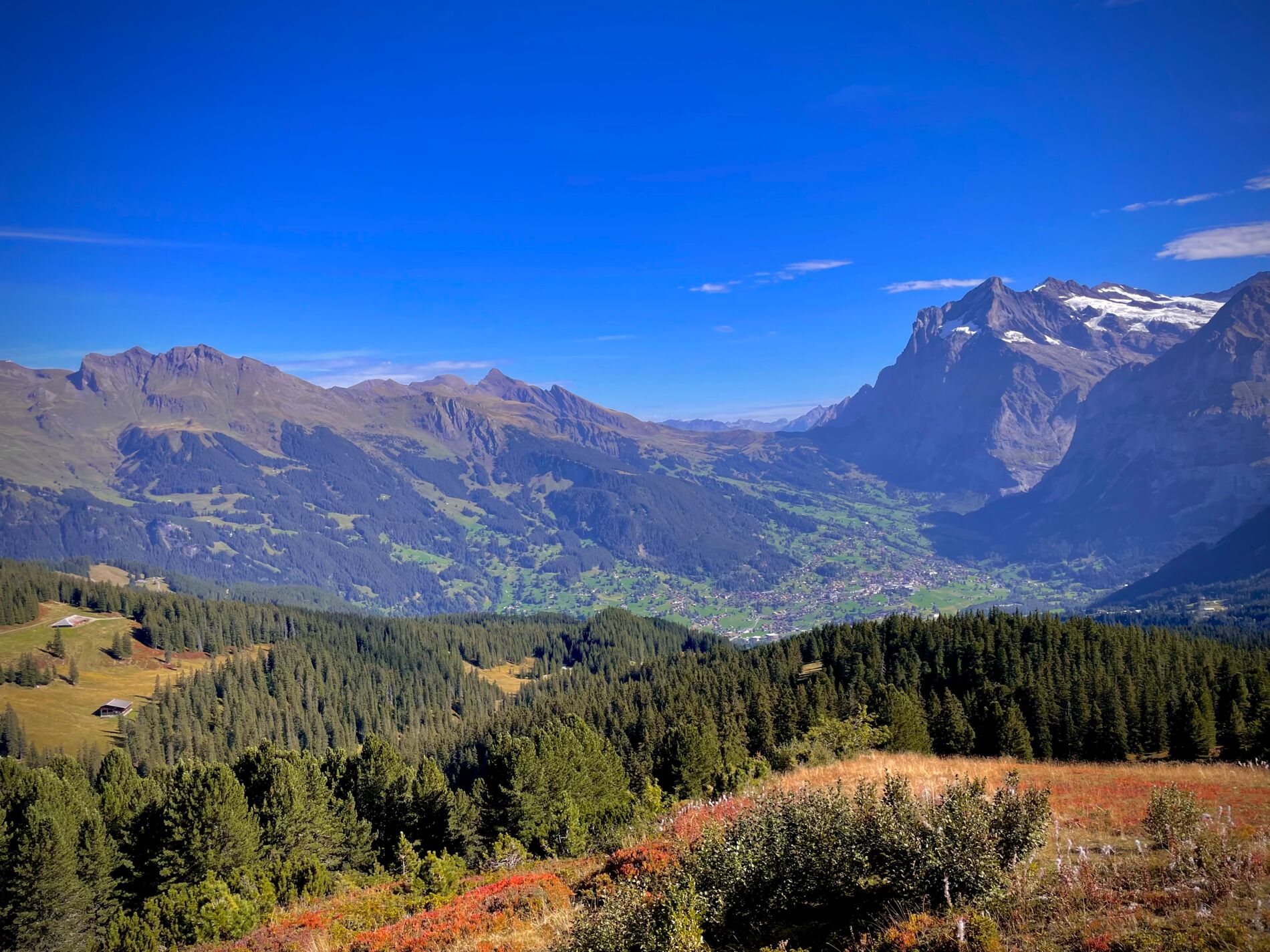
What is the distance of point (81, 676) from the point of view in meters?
156

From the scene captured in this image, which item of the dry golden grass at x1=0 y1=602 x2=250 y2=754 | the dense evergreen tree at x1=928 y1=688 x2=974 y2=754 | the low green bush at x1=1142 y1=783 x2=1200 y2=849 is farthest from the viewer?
the dry golden grass at x1=0 y1=602 x2=250 y2=754

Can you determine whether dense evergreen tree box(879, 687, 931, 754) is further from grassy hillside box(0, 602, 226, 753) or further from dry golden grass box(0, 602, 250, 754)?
grassy hillside box(0, 602, 226, 753)

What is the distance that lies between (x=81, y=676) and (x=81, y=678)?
0.88 meters

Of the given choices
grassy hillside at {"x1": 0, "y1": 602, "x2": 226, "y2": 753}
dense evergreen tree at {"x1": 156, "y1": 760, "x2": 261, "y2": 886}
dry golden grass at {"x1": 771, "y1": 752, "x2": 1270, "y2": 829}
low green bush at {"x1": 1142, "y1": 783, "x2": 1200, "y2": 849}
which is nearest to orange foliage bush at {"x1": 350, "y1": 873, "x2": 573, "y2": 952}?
dry golden grass at {"x1": 771, "y1": 752, "x2": 1270, "y2": 829}

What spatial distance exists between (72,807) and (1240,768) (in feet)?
248

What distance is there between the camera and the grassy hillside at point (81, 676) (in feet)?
431

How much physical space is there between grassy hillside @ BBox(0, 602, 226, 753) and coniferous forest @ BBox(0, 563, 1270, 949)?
783 centimetres

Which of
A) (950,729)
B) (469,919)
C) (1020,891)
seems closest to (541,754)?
(950,729)

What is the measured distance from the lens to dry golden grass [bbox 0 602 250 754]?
131 metres

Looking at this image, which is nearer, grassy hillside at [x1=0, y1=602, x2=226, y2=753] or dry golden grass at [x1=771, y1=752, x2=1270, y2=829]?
dry golden grass at [x1=771, y1=752, x2=1270, y2=829]

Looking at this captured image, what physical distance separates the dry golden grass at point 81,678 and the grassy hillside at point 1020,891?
Result: 5686 inches

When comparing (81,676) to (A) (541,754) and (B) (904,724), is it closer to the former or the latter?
(A) (541,754)

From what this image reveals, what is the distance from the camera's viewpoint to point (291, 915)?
27250mm

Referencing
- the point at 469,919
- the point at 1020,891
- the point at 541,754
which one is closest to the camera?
the point at 1020,891
